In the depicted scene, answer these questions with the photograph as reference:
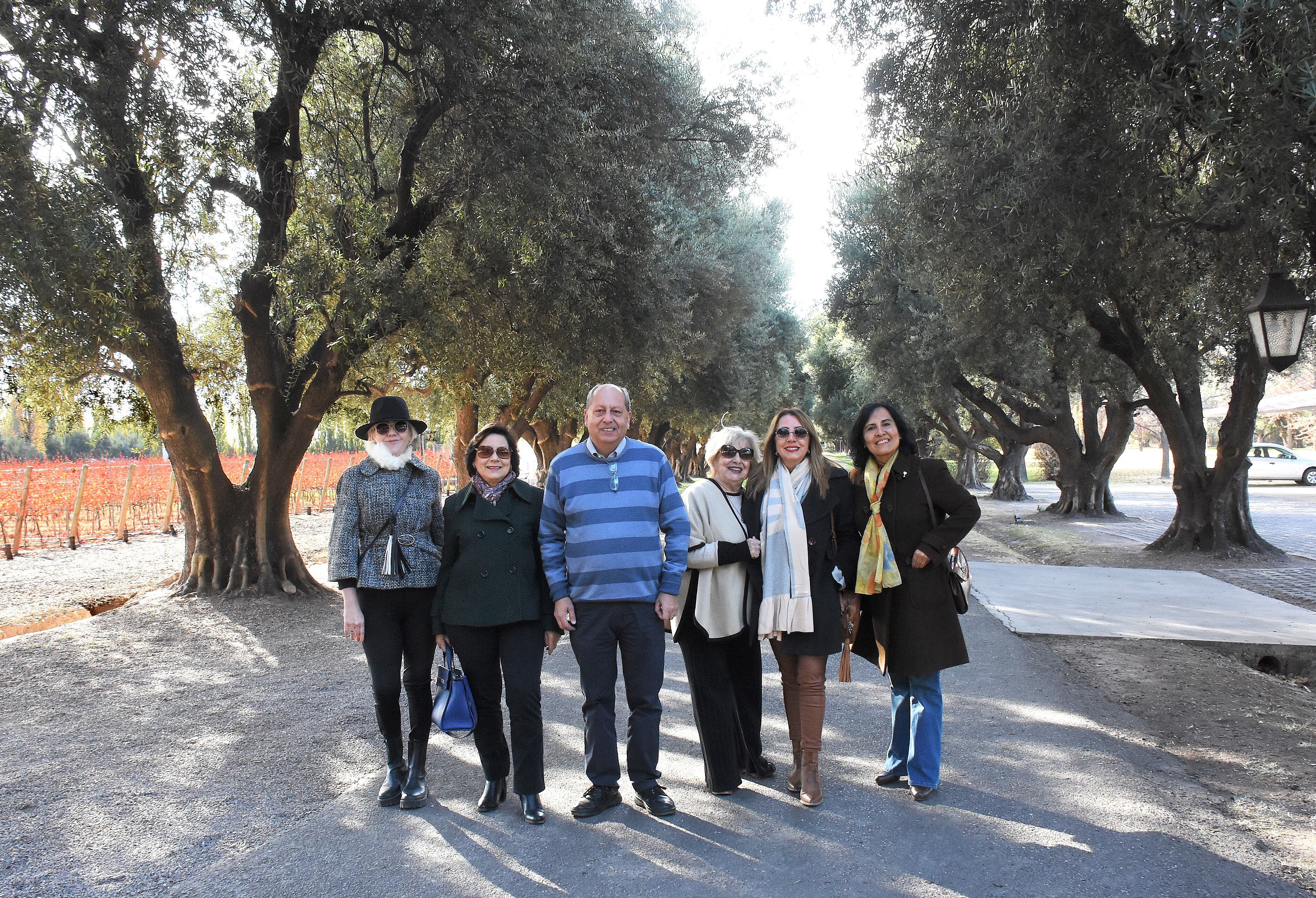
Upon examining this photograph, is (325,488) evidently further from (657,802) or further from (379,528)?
(657,802)

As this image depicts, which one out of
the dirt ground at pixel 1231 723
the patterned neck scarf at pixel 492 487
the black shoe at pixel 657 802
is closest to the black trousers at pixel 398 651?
the patterned neck scarf at pixel 492 487

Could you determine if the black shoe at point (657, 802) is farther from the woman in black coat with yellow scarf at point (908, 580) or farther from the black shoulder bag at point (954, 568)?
the black shoulder bag at point (954, 568)

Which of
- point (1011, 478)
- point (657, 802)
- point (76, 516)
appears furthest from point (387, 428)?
point (1011, 478)

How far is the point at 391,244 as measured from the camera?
390 inches

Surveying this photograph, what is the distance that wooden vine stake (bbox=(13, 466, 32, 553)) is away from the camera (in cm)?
1562

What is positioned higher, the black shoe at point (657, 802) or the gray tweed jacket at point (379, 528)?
the gray tweed jacket at point (379, 528)

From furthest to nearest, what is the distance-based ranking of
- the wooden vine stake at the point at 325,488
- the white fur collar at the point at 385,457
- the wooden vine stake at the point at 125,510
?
the wooden vine stake at the point at 325,488 < the wooden vine stake at the point at 125,510 < the white fur collar at the point at 385,457

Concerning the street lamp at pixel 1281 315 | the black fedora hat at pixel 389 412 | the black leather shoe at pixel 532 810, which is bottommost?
the black leather shoe at pixel 532 810

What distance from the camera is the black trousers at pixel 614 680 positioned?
13.4ft

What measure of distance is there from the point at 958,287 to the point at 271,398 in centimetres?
850

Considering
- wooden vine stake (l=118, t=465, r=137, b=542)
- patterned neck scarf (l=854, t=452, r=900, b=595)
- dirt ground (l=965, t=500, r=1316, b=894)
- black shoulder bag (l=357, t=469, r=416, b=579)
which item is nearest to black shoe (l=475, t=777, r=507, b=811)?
black shoulder bag (l=357, t=469, r=416, b=579)

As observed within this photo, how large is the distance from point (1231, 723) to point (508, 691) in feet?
14.1

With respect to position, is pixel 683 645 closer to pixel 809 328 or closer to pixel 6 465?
pixel 6 465

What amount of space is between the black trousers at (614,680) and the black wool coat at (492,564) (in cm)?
21
